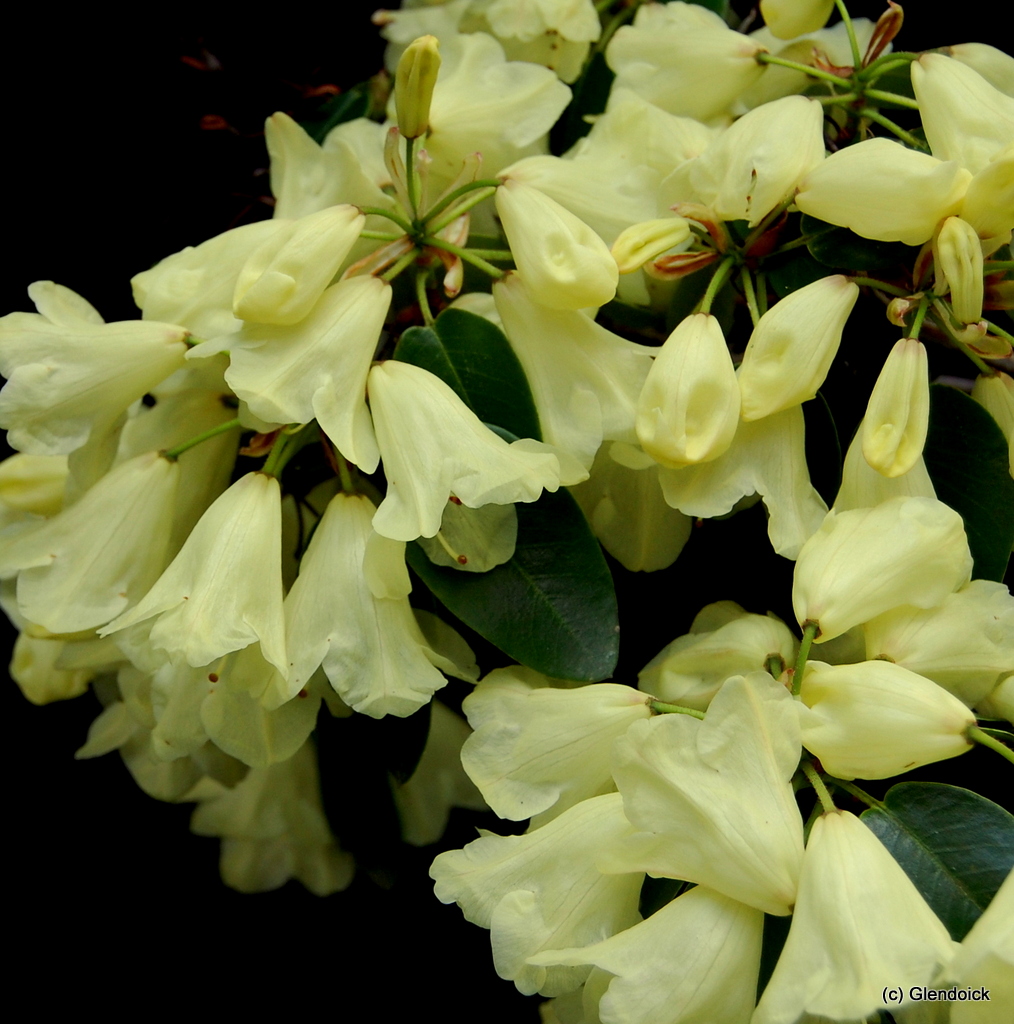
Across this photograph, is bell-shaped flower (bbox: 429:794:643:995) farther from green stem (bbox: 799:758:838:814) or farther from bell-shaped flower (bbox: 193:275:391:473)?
bell-shaped flower (bbox: 193:275:391:473)

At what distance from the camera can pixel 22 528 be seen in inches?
24.0

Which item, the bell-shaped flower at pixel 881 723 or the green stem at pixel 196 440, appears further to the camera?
the green stem at pixel 196 440

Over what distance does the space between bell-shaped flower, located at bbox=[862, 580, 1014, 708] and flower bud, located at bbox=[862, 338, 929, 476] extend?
7 centimetres

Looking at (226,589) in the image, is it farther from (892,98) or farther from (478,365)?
(892,98)

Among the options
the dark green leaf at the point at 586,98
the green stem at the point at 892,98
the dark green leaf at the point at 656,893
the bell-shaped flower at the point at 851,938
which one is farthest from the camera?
the dark green leaf at the point at 586,98

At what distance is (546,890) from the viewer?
49 centimetres

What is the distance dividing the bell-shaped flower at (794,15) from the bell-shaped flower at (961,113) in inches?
3.7

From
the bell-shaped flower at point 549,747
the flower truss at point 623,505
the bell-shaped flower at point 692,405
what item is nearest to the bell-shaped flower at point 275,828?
the flower truss at point 623,505

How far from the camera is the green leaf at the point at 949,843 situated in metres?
0.45

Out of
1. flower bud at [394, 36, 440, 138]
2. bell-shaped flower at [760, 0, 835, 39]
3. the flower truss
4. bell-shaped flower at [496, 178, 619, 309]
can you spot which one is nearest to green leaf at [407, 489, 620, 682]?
the flower truss

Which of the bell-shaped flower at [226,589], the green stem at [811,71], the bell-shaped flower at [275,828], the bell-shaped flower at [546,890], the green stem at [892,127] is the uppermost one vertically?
the green stem at [811,71]

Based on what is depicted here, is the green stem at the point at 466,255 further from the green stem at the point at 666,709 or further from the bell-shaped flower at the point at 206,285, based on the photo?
the green stem at the point at 666,709

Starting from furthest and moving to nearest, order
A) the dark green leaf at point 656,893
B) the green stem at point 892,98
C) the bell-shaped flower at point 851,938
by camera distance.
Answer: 1. the green stem at point 892,98
2. the dark green leaf at point 656,893
3. the bell-shaped flower at point 851,938

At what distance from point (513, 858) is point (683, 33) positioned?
51 centimetres
